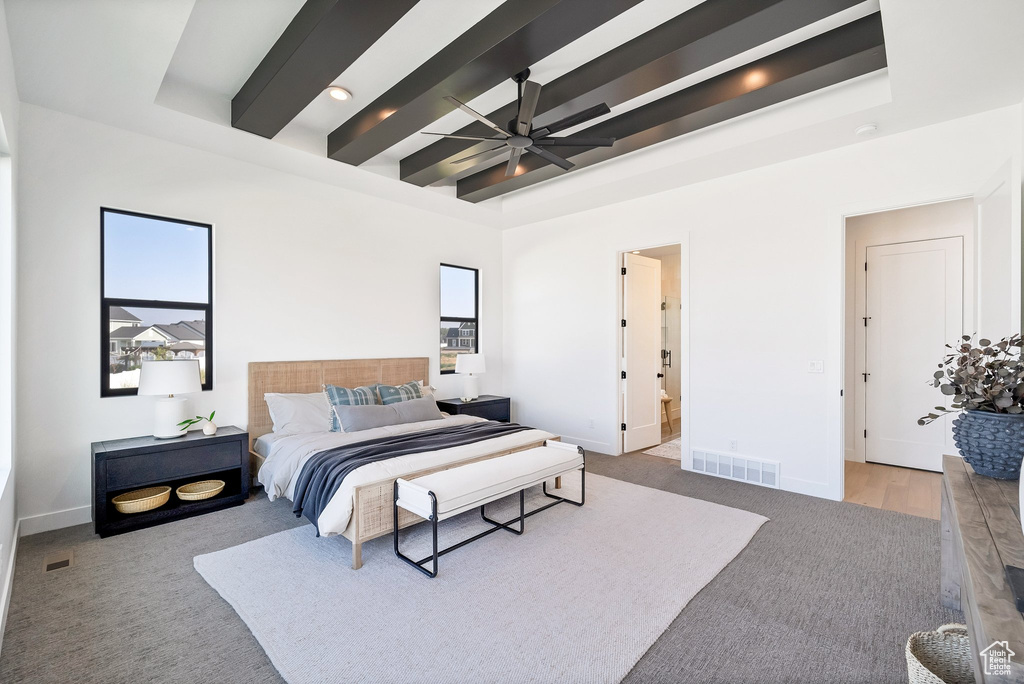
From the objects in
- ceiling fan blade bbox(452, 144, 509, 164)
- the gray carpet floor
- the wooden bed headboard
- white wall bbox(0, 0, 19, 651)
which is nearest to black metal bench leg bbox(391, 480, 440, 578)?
the gray carpet floor

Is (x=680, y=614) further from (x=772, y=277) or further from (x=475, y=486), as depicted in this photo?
(x=772, y=277)

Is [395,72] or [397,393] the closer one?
[395,72]

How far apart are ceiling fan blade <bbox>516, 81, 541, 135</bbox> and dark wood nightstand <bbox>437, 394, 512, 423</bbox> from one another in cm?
309

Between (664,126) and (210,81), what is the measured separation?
3.16m

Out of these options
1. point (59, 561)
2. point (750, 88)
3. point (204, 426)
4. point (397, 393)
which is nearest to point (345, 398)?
point (397, 393)

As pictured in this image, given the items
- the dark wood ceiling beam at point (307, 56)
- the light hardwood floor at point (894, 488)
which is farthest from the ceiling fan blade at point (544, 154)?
the light hardwood floor at point (894, 488)

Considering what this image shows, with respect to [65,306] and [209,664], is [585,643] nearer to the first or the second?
[209,664]

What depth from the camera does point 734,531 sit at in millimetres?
3137

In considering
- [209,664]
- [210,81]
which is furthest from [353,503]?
[210,81]

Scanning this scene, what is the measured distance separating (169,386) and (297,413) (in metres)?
0.91

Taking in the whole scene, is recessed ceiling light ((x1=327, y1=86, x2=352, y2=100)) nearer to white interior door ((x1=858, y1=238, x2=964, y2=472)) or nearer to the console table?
the console table

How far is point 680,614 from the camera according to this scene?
2.22 metres

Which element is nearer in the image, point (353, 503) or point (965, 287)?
point (353, 503)

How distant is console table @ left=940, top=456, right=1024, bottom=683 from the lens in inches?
36.9
